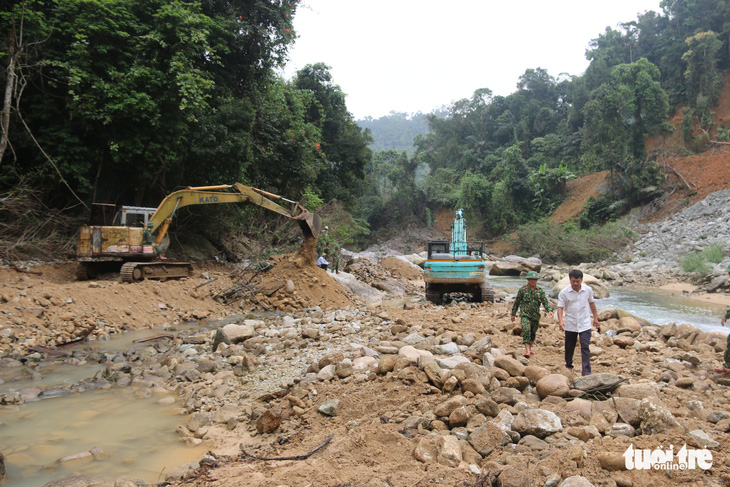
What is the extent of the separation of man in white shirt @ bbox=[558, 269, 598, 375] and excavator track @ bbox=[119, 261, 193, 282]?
10.3 m

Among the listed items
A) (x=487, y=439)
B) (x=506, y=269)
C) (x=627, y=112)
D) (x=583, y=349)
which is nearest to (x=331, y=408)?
(x=487, y=439)

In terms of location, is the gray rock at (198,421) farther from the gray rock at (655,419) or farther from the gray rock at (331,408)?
the gray rock at (655,419)

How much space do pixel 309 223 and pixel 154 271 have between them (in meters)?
4.43

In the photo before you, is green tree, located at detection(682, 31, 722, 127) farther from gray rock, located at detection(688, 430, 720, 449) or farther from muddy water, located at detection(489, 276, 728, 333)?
gray rock, located at detection(688, 430, 720, 449)

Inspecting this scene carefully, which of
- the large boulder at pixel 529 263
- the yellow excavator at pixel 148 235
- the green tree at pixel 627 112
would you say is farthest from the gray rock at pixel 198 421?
the green tree at pixel 627 112

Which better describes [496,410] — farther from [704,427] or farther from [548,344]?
[548,344]

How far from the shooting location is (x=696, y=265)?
1812 cm

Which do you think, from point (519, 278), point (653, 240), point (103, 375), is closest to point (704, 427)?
point (103, 375)

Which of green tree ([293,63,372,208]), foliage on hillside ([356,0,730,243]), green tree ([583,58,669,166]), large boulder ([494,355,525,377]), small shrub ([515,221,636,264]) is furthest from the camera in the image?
foliage on hillside ([356,0,730,243])

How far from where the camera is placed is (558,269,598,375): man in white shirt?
17.2 ft

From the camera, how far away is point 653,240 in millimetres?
25297

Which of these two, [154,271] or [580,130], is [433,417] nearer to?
[154,271]

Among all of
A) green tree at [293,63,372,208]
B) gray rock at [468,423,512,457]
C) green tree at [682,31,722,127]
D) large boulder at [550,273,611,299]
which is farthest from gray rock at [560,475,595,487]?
green tree at [682,31,722,127]

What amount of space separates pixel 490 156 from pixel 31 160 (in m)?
39.5
